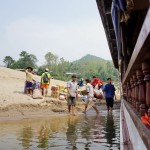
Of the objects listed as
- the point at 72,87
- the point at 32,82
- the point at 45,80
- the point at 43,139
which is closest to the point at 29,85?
the point at 32,82

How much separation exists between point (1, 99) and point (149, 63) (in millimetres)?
12211

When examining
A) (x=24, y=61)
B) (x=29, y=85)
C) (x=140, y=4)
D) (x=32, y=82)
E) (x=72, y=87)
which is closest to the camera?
(x=140, y=4)

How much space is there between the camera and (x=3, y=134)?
7668 millimetres

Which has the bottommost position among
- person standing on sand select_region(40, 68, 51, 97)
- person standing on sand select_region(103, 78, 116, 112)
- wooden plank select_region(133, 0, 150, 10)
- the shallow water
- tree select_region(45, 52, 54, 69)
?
the shallow water

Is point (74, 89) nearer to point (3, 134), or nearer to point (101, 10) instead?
point (3, 134)

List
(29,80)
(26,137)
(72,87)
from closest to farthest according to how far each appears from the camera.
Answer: (26,137), (72,87), (29,80)

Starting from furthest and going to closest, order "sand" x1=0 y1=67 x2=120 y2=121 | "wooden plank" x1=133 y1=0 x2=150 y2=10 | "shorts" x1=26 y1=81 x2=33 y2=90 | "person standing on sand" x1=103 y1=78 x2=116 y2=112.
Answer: "shorts" x1=26 y1=81 x2=33 y2=90
"person standing on sand" x1=103 y1=78 x2=116 y2=112
"sand" x1=0 y1=67 x2=120 y2=121
"wooden plank" x1=133 y1=0 x2=150 y2=10

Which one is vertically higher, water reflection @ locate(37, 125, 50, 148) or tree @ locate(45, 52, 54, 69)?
tree @ locate(45, 52, 54, 69)

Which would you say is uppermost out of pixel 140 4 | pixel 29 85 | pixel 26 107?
pixel 140 4

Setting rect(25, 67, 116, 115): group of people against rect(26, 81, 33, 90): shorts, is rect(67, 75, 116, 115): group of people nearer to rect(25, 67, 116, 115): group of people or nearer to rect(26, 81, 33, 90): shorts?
rect(25, 67, 116, 115): group of people

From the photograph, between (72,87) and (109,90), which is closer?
(72,87)

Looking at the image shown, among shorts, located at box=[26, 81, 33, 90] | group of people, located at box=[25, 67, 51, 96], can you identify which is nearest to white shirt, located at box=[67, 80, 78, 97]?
group of people, located at box=[25, 67, 51, 96]

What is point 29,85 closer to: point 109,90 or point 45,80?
point 45,80

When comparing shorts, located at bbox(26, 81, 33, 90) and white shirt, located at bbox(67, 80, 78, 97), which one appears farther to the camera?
shorts, located at bbox(26, 81, 33, 90)
